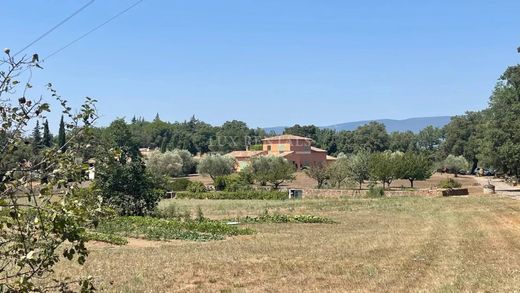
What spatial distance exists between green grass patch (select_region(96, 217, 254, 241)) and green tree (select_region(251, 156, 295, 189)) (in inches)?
2103

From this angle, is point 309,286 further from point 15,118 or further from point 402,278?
point 15,118

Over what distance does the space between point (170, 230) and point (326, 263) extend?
43.8ft

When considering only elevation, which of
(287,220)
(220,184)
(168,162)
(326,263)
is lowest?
(287,220)

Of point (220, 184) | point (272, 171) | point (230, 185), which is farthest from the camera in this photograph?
point (272, 171)

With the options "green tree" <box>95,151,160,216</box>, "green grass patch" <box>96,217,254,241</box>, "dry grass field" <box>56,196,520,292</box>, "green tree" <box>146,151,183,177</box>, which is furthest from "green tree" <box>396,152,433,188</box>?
"green grass patch" <box>96,217,254,241</box>

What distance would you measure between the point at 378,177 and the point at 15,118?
78.8 metres

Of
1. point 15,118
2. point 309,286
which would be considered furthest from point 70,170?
point 309,286

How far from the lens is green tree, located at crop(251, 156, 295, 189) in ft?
278

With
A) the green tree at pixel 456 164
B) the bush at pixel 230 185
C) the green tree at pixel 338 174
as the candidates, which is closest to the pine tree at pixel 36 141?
the bush at pixel 230 185

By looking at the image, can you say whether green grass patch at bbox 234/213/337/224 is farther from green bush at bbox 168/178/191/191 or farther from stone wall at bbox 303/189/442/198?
green bush at bbox 168/178/191/191

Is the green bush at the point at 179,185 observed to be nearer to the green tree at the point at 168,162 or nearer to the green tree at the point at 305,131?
the green tree at the point at 168,162

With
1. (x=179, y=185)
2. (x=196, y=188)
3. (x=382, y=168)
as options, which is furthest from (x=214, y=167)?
(x=382, y=168)

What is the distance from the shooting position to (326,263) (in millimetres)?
14844

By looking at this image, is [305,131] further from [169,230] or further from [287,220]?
[169,230]
